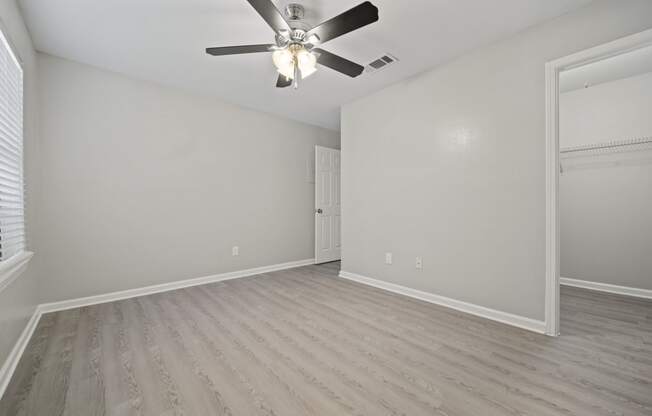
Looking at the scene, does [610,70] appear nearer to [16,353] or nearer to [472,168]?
[472,168]

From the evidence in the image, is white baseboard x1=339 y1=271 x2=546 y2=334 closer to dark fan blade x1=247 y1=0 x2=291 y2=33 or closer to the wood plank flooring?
the wood plank flooring

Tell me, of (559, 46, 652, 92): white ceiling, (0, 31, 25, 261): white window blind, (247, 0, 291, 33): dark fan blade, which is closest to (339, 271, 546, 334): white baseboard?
(559, 46, 652, 92): white ceiling

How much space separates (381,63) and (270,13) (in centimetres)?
157

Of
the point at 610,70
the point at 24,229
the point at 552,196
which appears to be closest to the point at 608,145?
the point at 610,70

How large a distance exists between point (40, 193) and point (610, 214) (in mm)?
6285

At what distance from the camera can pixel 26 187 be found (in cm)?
231

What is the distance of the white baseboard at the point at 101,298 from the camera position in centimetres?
172

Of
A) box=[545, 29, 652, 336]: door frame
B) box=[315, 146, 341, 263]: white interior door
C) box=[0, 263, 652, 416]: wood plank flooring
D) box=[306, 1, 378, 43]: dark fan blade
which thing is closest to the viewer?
box=[0, 263, 652, 416]: wood plank flooring

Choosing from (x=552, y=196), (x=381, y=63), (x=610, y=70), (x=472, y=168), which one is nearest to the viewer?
(x=552, y=196)

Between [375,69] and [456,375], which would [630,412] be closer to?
[456,375]

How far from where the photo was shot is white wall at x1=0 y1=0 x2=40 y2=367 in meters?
1.75

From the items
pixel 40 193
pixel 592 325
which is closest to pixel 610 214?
pixel 592 325

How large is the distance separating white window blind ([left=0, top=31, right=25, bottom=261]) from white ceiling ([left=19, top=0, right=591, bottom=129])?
56 centimetres

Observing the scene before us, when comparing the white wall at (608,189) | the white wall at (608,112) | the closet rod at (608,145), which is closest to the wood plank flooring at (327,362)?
the white wall at (608,189)
